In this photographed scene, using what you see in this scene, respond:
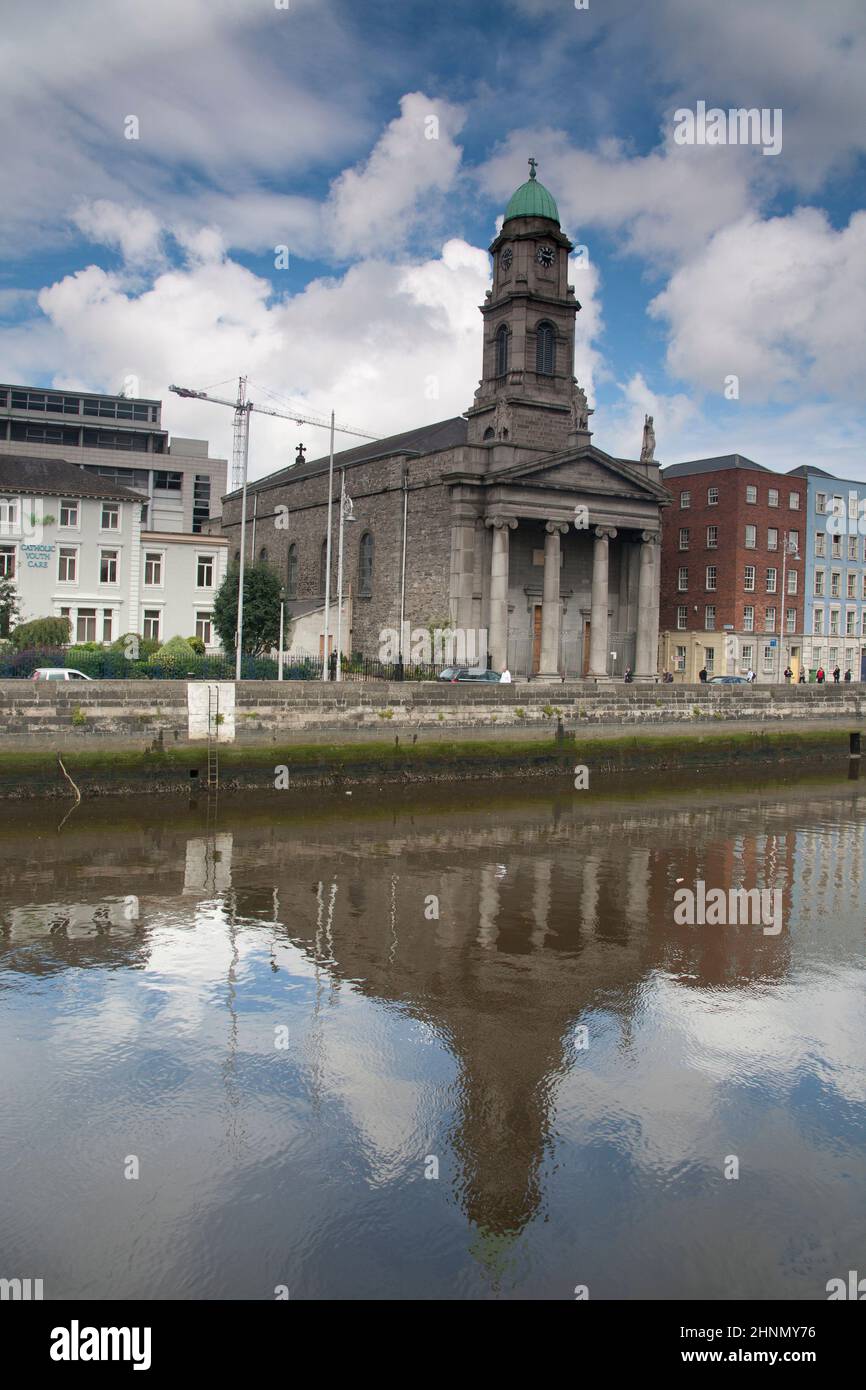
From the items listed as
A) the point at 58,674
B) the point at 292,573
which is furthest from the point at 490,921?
the point at 292,573

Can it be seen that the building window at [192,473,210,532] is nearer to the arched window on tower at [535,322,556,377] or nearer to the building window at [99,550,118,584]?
the arched window on tower at [535,322,556,377]

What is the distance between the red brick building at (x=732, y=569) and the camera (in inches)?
2670

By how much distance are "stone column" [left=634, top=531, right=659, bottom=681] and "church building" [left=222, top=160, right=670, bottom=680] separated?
0.07 meters

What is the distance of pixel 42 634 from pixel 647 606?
31714 millimetres

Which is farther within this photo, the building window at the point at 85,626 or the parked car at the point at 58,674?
the building window at the point at 85,626

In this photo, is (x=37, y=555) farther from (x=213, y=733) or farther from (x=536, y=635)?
(x=536, y=635)

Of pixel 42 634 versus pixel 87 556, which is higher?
pixel 87 556

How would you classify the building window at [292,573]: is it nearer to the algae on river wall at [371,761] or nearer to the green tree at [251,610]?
the green tree at [251,610]

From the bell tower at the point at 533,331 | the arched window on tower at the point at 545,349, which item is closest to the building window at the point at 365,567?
the bell tower at the point at 533,331

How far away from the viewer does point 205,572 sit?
52.8 m

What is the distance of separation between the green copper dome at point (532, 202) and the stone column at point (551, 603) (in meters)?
17.2
